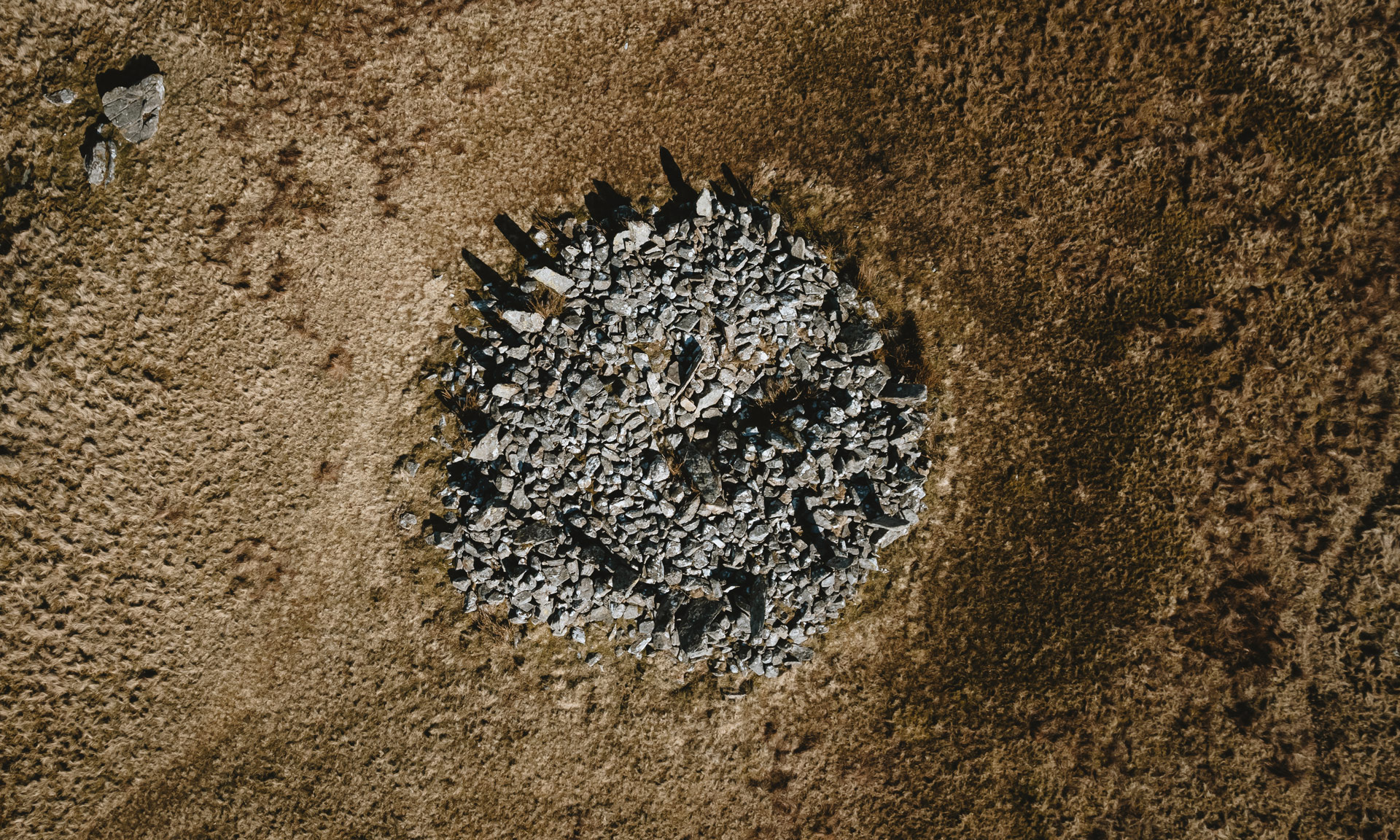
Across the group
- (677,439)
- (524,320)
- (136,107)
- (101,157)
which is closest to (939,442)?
(677,439)

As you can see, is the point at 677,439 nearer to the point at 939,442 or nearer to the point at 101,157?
the point at 939,442

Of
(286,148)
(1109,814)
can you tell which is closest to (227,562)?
(286,148)

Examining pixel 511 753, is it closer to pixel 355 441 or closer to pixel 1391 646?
pixel 355 441

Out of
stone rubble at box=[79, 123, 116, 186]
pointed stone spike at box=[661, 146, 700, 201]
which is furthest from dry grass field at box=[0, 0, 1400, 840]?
stone rubble at box=[79, 123, 116, 186]

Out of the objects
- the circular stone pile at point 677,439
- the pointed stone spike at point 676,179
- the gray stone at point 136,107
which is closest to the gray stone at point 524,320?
the circular stone pile at point 677,439

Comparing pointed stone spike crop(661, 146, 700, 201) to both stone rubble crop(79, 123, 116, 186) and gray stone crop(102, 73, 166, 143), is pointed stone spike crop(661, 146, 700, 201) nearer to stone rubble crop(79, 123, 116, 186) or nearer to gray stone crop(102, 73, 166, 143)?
gray stone crop(102, 73, 166, 143)

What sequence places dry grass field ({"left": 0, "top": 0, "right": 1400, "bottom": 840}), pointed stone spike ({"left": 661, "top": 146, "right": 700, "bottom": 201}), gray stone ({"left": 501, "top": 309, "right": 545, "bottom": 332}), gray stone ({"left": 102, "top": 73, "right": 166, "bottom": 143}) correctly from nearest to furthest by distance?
gray stone ({"left": 102, "top": 73, "right": 166, "bottom": 143}) → gray stone ({"left": 501, "top": 309, "right": 545, "bottom": 332}) → dry grass field ({"left": 0, "top": 0, "right": 1400, "bottom": 840}) → pointed stone spike ({"left": 661, "top": 146, "right": 700, "bottom": 201})
